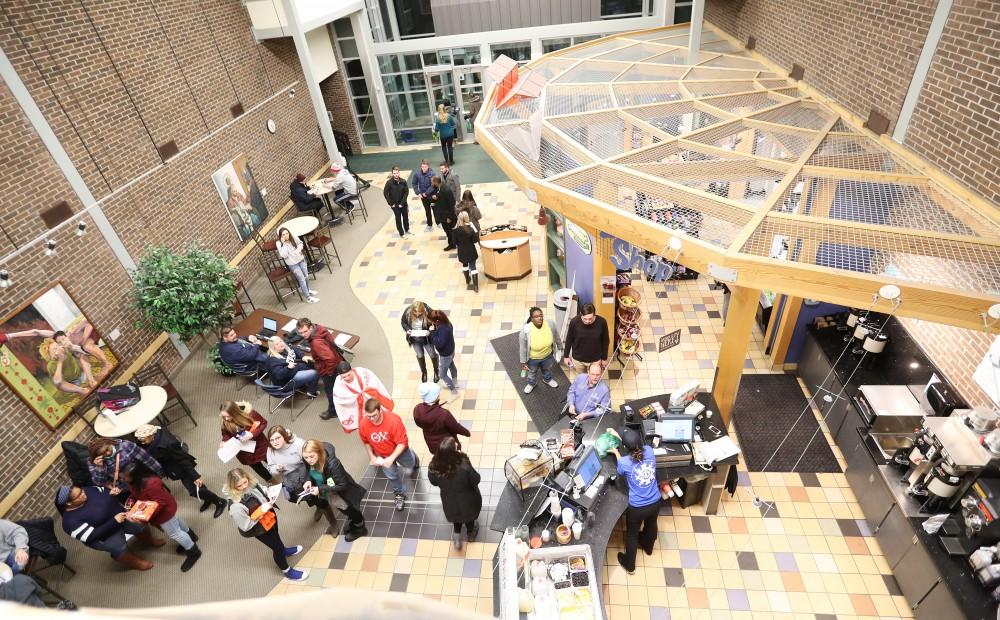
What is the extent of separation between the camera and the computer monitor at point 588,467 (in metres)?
4.82

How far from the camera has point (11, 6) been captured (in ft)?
20.0

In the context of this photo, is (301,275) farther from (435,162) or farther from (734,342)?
(734,342)

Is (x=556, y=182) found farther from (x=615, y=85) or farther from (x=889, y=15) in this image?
(x=889, y=15)

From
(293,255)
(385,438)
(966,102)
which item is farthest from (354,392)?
(966,102)

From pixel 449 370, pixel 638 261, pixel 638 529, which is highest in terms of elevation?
pixel 638 261

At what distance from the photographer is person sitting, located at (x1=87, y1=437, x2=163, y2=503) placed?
5008mm

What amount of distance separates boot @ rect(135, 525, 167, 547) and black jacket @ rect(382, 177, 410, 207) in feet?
23.3

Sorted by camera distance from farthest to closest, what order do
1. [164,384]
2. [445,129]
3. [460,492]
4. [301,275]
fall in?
[445,129], [301,275], [164,384], [460,492]

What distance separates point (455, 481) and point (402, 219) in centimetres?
789

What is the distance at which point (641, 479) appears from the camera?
14.8 ft

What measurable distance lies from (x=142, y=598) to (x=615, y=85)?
8938 mm

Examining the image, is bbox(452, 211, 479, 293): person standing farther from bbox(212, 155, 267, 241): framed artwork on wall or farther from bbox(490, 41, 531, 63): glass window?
bbox(490, 41, 531, 63): glass window

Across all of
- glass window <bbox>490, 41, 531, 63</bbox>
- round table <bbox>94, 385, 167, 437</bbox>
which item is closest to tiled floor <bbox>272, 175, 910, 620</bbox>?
round table <bbox>94, 385, 167, 437</bbox>

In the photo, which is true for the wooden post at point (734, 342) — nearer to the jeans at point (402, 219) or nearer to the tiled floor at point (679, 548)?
the tiled floor at point (679, 548)
